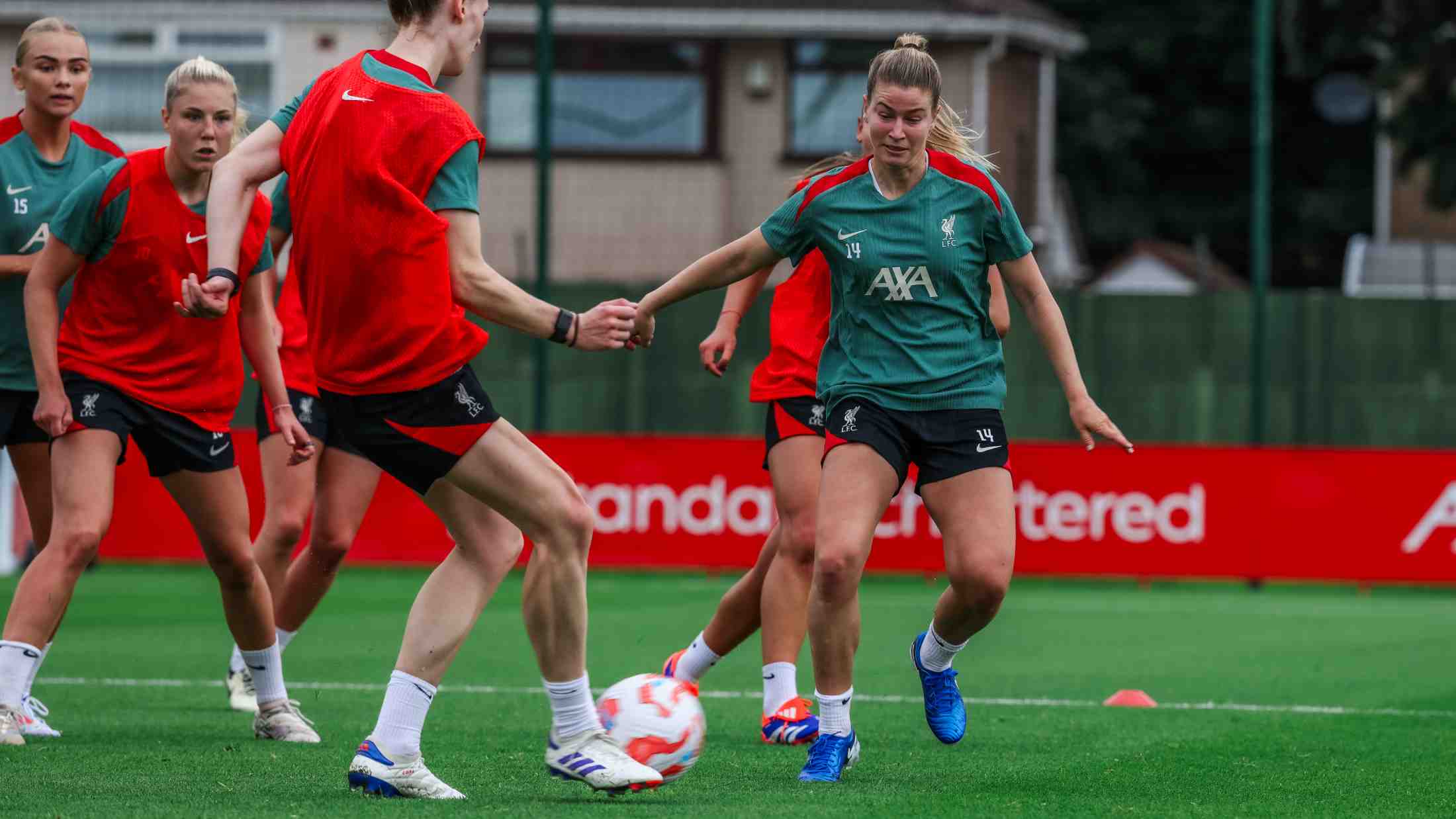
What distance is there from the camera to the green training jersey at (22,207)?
718 cm

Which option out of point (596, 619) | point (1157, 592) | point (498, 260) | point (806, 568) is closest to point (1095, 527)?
point (1157, 592)

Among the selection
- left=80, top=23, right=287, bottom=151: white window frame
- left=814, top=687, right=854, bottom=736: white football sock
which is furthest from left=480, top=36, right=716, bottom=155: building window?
left=814, top=687, right=854, bottom=736: white football sock

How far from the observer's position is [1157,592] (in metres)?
14.8

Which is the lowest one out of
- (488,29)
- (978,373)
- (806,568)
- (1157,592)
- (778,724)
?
(1157,592)

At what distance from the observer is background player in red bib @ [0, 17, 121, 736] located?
719 cm

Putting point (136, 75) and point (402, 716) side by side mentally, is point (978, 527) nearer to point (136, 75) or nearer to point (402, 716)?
point (402, 716)

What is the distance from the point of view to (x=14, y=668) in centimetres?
663

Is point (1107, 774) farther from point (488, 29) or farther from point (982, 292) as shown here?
point (488, 29)

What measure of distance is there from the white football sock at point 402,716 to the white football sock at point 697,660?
231 centimetres

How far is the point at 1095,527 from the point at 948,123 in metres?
8.14

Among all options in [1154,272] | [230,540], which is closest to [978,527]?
[230,540]

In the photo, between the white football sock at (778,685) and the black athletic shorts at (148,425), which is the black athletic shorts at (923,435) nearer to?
the white football sock at (778,685)

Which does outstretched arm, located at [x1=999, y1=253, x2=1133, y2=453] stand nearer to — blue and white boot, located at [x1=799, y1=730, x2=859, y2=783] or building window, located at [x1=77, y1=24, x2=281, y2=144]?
blue and white boot, located at [x1=799, y1=730, x2=859, y2=783]

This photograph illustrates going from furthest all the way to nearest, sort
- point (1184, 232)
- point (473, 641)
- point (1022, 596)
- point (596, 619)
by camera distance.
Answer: point (1184, 232) → point (1022, 596) → point (596, 619) → point (473, 641)
